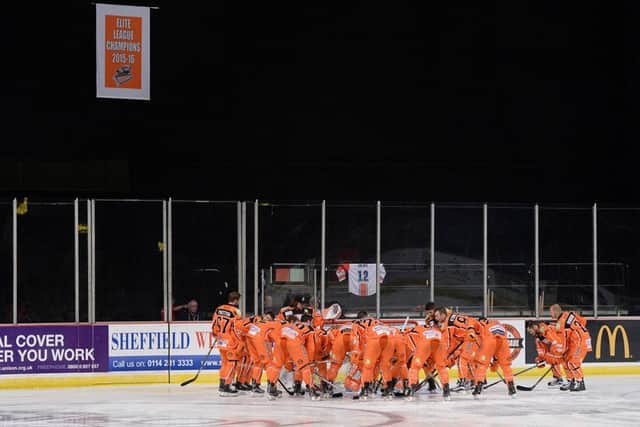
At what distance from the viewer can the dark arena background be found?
61.9ft

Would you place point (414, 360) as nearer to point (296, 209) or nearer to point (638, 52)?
point (296, 209)

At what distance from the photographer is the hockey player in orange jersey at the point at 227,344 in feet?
57.8

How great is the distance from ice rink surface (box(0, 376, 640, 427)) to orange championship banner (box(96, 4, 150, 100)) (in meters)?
7.69

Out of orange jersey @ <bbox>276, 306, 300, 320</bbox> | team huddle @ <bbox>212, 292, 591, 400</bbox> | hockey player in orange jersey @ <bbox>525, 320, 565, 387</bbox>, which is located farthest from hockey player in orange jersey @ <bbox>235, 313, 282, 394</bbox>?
hockey player in orange jersey @ <bbox>525, 320, 565, 387</bbox>

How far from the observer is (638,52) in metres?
26.9

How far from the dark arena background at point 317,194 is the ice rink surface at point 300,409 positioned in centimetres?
19

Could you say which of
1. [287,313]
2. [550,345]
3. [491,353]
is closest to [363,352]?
[287,313]

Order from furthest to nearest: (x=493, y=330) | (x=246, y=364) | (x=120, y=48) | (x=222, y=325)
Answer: (x=120, y=48)
(x=246, y=364)
(x=222, y=325)
(x=493, y=330)

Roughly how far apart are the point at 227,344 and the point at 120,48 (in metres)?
8.65

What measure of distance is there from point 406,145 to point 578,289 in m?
5.95

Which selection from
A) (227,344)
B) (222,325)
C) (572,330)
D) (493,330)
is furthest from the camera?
(572,330)

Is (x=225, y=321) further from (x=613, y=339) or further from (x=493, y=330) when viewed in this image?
(x=613, y=339)

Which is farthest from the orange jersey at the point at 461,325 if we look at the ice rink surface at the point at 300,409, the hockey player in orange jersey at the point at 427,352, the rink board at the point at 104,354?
the rink board at the point at 104,354

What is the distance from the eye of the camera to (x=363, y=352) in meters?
17.1
